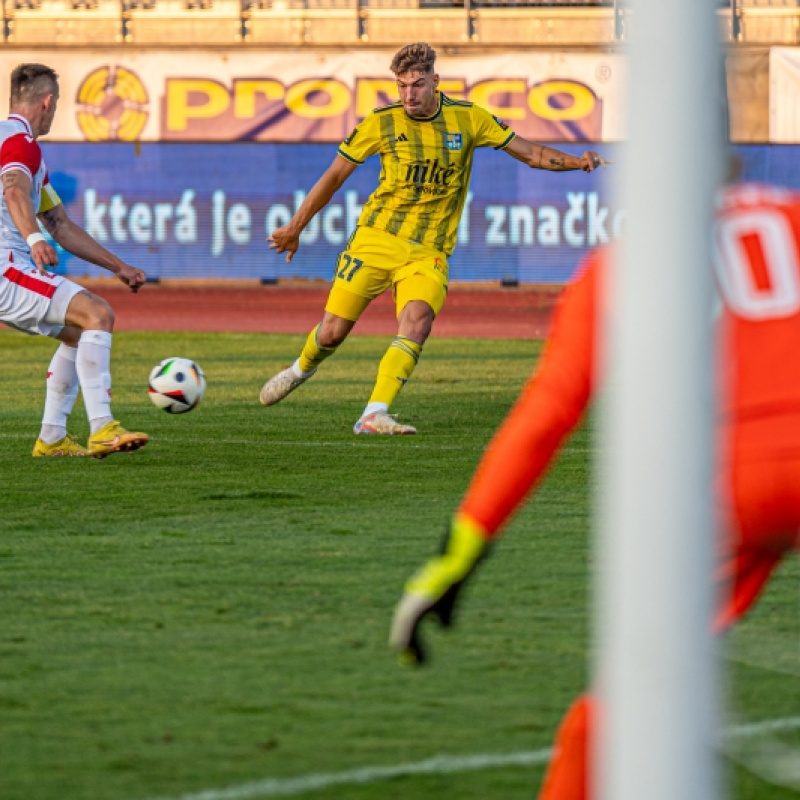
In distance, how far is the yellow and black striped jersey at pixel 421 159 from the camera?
1048 cm

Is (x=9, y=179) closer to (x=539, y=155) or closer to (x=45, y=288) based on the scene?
(x=45, y=288)

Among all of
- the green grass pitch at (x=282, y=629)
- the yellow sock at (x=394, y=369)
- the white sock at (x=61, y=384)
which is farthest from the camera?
the yellow sock at (x=394, y=369)

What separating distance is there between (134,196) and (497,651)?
77.5ft

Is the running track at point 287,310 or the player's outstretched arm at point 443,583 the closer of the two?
the player's outstretched arm at point 443,583

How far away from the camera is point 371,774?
377 centimetres

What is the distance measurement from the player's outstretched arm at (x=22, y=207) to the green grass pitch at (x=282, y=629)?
3.65ft

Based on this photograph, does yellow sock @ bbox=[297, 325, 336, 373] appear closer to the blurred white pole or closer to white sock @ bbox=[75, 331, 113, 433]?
white sock @ bbox=[75, 331, 113, 433]

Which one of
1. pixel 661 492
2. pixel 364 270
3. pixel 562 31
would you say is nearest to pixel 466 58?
pixel 562 31

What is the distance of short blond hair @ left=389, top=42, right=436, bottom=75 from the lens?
9.98 metres

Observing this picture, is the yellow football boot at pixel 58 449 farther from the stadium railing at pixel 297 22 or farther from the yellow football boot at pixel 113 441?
the stadium railing at pixel 297 22

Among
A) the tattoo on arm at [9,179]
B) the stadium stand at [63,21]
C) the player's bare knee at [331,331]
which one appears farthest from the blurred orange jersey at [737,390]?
the stadium stand at [63,21]

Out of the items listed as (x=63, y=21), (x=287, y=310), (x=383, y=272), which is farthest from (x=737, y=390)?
(x=63, y=21)

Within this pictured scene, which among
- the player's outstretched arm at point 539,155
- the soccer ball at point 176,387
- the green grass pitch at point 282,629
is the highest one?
the player's outstretched arm at point 539,155

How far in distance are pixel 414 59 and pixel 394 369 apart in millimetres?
1775
